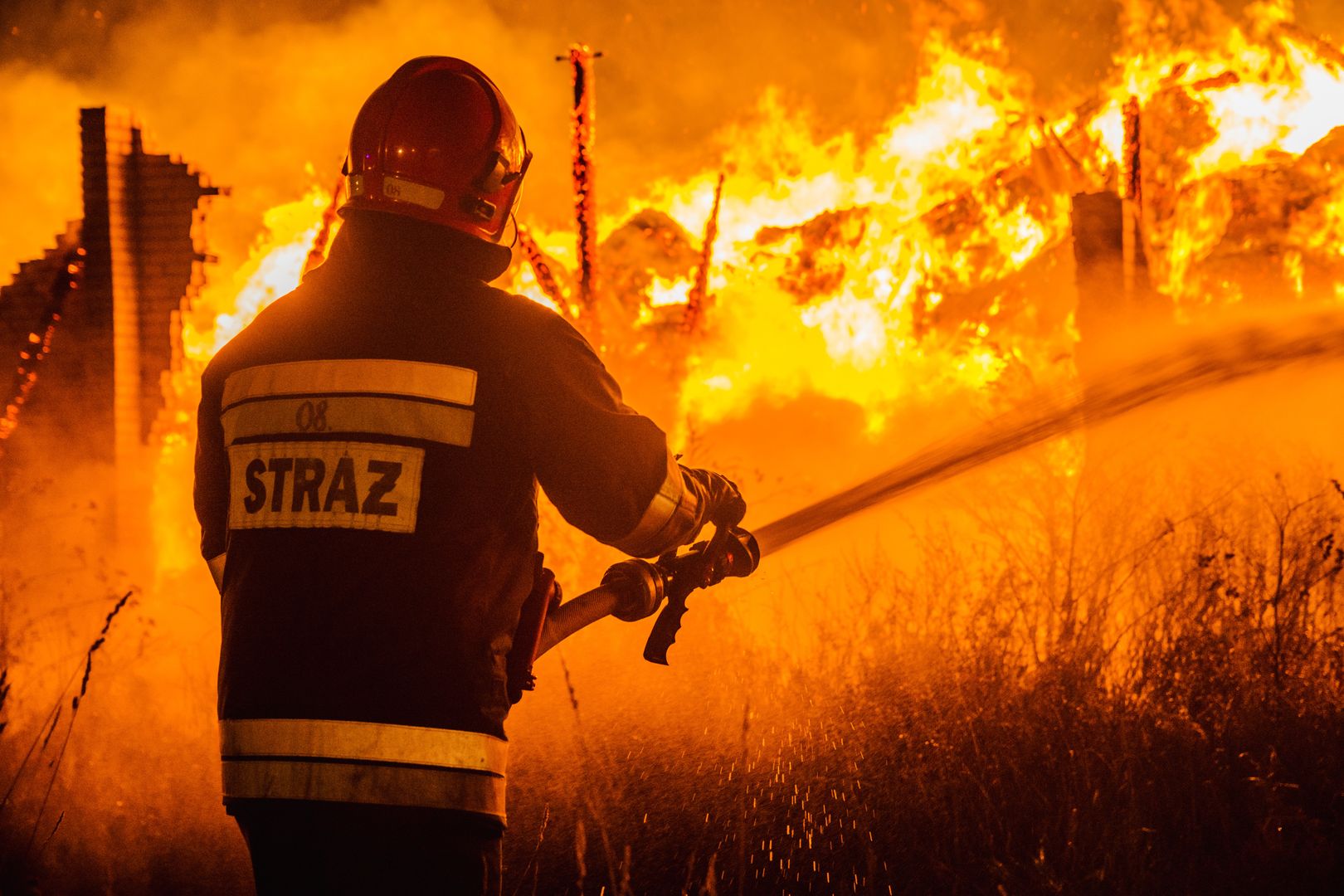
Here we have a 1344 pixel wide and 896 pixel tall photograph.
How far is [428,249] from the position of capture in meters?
2.23

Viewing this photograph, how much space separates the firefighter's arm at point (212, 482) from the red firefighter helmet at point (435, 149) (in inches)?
21.7

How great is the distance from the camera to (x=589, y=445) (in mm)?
2076

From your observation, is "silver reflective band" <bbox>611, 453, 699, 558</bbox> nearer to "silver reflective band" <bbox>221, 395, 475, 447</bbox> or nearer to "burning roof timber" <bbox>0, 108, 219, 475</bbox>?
"silver reflective band" <bbox>221, 395, 475, 447</bbox>

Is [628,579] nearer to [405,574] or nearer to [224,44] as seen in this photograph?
[405,574]

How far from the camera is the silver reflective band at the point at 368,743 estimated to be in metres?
1.92

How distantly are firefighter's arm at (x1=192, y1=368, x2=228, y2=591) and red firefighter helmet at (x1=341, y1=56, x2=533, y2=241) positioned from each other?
1.81 ft

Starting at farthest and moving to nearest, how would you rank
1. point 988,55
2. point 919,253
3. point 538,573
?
1. point 919,253
2. point 988,55
3. point 538,573

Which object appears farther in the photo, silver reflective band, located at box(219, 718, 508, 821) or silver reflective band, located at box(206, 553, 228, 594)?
silver reflective band, located at box(206, 553, 228, 594)

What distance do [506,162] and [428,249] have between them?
0.35 meters

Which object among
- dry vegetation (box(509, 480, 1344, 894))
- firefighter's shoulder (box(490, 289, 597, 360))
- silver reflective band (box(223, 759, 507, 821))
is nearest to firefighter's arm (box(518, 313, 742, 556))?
firefighter's shoulder (box(490, 289, 597, 360))

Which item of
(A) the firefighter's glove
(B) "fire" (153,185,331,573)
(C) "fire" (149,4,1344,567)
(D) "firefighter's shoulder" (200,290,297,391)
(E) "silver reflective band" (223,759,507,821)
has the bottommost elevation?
(E) "silver reflective band" (223,759,507,821)

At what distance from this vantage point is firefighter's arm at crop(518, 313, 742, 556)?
6.84ft

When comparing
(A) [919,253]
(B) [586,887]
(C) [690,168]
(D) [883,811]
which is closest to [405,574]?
(B) [586,887]

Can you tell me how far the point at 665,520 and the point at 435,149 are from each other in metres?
0.97
